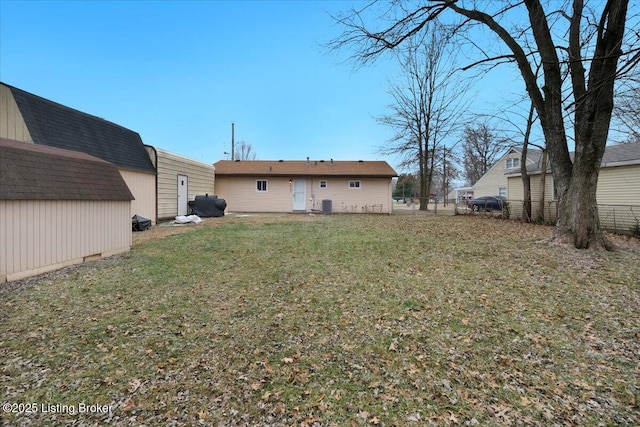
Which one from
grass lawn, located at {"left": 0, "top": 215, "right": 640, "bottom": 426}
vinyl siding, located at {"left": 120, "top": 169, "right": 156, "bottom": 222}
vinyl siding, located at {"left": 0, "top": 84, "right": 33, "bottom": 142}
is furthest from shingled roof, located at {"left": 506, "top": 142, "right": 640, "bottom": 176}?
vinyl siding, located at {"left": 0, "top": 84, "right": 33, "bottom": 142}

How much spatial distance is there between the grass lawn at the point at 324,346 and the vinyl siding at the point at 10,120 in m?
5.00

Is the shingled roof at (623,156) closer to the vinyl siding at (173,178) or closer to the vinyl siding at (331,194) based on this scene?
the vinyl siding at (331,194)

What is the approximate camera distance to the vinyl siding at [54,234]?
175 inches

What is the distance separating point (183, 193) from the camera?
14.4 metres

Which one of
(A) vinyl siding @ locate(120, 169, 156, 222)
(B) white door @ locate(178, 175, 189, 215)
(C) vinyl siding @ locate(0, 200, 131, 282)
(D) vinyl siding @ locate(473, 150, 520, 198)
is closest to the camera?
(C) vinyl siding @ locate(0, 200, 131, 282)

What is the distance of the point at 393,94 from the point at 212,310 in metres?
21.6

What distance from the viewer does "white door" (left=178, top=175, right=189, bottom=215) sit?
1402 centimetres

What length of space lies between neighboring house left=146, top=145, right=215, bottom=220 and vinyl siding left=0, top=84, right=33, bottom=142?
4.65 meters

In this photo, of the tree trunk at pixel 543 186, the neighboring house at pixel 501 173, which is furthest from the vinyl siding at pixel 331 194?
the neighboring house at pixel 501 173

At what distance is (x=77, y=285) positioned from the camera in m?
4.41

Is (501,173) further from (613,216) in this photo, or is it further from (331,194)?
(331,194)

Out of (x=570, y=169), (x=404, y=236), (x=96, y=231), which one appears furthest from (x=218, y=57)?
(x=570, y=169)

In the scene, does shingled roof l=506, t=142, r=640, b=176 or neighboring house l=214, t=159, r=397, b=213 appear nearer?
shingled roof l=506, t=142, r=640, b=176

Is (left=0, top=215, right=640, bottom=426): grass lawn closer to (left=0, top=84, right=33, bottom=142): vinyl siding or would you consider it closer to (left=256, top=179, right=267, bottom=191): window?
(left=0, top=84, right=33, bottom=142): vinyl siding
